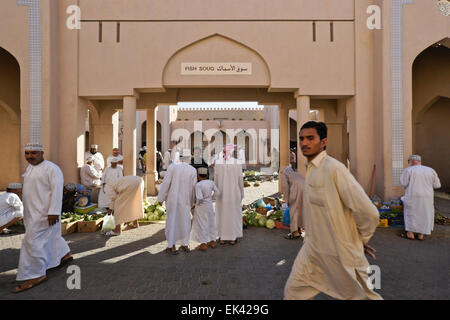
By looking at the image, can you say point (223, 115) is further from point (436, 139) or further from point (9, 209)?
point (9, 209)

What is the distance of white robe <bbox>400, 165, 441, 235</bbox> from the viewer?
201 inches

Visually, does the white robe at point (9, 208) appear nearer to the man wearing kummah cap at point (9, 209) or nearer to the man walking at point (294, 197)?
the man wearing kummah cap at point (9, 209)

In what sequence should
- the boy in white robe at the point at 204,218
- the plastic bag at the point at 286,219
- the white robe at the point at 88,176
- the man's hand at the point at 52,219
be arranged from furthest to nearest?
1. the white robe at the point at 88,176
2. the plastic bag at the point at 286,219
3. the boy in white robe at the point at 204,218
4. the man's hand at the point at 52,219

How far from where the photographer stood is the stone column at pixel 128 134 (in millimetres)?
7328

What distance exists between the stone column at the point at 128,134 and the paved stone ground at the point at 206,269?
7.98 ft

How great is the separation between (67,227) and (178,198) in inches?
104

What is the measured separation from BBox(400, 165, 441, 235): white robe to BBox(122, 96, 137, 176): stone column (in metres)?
6.42

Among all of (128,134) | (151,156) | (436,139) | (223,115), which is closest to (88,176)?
(128,134)

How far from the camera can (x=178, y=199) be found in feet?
15.0

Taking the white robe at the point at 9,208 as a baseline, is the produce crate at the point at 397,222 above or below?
below

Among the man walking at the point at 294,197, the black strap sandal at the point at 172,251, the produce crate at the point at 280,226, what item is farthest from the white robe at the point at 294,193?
the black strap sandal at the point at 172,251

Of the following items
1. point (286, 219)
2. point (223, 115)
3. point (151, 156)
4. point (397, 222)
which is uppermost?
point (223, 115)

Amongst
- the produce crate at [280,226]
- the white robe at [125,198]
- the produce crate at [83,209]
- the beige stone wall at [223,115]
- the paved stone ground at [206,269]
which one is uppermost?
the beige stone wall at [223,115]

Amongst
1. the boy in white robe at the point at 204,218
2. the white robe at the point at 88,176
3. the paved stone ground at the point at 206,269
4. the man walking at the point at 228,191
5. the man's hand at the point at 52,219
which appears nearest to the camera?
the paved stone ground at the point at 206,269
